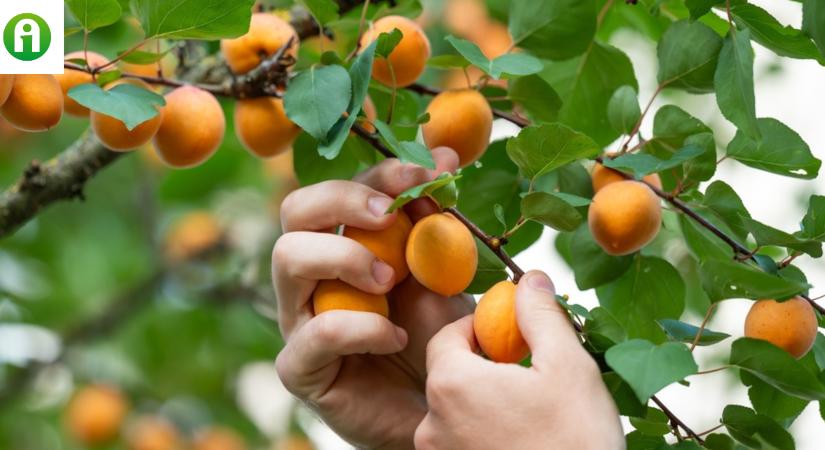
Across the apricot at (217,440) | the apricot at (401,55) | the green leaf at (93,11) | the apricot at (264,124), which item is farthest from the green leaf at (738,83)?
the apricot at (217,440)

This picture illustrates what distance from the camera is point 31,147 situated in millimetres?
2178

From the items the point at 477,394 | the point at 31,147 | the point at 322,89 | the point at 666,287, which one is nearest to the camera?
the point at 477,394

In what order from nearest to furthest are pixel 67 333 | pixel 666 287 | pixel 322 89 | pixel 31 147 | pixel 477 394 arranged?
pixel 477 394 < pixel 322 89 < pixel 666 287 < pixel 67 333 < pixel 31 147

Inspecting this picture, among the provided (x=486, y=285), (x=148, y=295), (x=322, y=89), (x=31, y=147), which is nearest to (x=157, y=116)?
(x=322, y=89)

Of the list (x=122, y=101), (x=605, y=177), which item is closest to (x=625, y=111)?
(x=605, y=177)

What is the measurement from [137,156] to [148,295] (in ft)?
0.97

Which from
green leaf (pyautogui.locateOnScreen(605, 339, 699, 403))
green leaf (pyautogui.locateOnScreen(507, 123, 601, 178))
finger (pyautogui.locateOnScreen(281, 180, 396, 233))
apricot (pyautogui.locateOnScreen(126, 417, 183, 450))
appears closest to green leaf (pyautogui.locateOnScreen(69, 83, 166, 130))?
finger (pyautogui.locateOnScreen(281, 180, 396, 233))

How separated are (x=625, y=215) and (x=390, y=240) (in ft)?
0.58

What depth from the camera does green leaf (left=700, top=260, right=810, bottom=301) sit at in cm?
62

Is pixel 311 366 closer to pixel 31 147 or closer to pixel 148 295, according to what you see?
pixel 148 295

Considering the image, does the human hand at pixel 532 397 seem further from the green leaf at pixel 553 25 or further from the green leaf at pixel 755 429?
the green leaf at pixel 553 25

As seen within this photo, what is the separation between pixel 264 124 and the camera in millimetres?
843

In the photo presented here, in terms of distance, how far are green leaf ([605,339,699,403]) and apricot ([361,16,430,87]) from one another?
307mm

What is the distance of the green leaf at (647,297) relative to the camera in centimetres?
89
